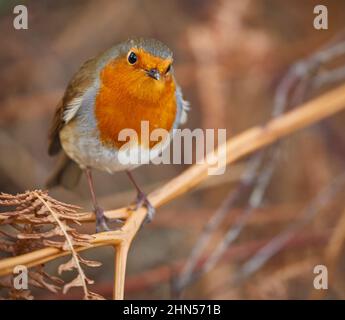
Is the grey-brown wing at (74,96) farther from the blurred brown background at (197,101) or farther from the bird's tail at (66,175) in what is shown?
the blurred brown background at (197,101)

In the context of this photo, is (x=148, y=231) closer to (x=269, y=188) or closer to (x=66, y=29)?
(x=269, y=188)

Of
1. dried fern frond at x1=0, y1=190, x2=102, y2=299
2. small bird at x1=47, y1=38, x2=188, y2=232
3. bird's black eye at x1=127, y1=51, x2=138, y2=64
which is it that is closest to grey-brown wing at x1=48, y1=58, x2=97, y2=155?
small bird at x1=47, y1=38, x2=188, y2=232

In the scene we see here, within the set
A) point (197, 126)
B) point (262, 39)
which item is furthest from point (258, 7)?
point (197, 126)

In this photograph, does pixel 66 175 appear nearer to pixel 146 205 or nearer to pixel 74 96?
pixel 74 96

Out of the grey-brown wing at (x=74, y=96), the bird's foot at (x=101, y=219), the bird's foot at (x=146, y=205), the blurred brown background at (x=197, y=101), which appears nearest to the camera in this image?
the bird's foot at (x=101, y=219)

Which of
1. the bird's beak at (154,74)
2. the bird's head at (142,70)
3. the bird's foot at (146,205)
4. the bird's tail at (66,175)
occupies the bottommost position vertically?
the bird's foot at (146,205)

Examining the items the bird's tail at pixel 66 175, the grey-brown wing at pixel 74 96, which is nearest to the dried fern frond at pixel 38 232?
the grey-brown wing at pixel 74 96

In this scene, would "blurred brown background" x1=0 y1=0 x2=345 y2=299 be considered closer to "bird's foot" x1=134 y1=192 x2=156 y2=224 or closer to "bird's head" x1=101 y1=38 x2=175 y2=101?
"bird's foot" x1=134 y1=192 x2=156 y2=224
